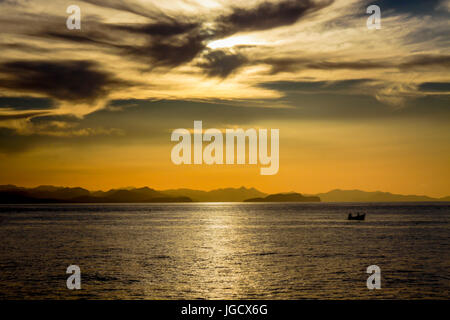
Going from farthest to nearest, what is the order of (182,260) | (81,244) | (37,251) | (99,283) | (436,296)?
(81,244), (37,251), (182,260), (99,283), (436,296)

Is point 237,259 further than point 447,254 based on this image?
No

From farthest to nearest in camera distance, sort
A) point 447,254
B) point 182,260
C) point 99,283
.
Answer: point 447,254 → point 182,260 → point 99,283

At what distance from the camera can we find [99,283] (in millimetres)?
40344
